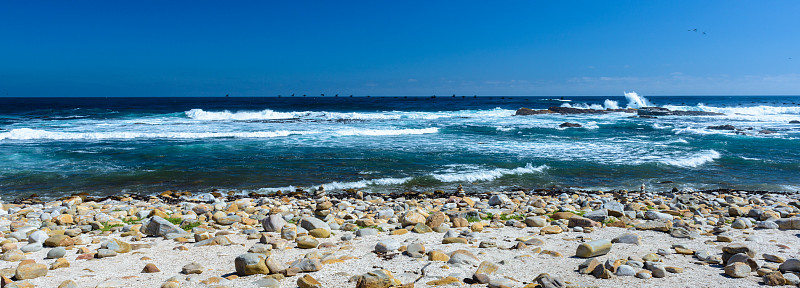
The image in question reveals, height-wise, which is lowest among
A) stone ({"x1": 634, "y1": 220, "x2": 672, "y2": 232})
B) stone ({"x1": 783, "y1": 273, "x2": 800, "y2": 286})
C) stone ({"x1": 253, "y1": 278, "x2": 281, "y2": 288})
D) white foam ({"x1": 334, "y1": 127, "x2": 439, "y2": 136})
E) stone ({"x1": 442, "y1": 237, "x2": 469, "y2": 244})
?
white foam ({"x1": 334, "y1": 127, "x2": 439, "y2": 136})

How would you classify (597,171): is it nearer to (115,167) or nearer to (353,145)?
(353,145)

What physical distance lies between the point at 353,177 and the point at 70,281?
8.21m

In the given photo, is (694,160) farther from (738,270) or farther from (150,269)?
(150,269)

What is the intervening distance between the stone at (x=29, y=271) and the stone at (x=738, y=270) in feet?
19.1

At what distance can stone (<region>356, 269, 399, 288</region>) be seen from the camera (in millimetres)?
3604

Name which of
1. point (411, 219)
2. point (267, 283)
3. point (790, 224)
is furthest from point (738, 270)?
point (267, 283)

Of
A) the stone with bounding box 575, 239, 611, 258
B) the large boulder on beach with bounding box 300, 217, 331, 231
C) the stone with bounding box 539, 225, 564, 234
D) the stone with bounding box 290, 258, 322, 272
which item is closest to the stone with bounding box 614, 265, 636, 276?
the stone with bounding box 575, 239, 611, 258

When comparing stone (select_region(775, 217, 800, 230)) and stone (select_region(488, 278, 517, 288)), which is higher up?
stone (select_region(488, 278, 517, 288))

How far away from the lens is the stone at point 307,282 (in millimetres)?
3609

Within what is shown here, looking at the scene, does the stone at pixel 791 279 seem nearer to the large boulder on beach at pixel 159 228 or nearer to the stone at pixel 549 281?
the stone at pixel 549 281

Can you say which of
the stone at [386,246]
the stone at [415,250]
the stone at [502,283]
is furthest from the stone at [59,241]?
the stone at [502,283]

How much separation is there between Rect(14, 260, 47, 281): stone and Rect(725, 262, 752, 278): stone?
5.84 meters

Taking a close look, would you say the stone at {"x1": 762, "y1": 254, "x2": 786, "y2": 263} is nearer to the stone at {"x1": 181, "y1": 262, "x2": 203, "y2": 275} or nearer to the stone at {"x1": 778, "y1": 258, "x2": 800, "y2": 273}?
the stone at {"x1": 778, "y1": 258, "x2": 800, "y2": 273}

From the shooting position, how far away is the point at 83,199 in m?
8.84
